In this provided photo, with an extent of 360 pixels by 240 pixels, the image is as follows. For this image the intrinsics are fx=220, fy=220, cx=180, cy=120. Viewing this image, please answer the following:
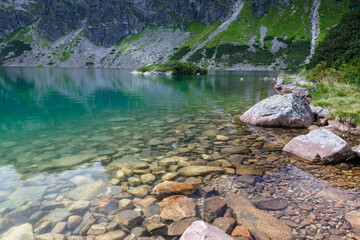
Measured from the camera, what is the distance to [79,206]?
16.2 feet

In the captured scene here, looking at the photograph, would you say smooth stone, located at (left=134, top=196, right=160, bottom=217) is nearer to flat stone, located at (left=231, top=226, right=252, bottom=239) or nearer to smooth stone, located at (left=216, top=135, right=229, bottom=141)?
flat stone, located at (left=231, top=226, right=252, bottom=239)

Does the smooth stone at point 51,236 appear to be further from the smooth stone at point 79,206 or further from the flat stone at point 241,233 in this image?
the flat stone at point 241,233

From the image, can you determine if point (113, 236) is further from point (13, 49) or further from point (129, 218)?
point (13, 49)

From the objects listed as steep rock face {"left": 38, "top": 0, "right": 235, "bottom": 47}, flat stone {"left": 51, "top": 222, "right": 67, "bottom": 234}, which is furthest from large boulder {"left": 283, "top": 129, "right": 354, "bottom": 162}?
steep rock face {"left": 38, "top": 0, "right": 235, "bottom": 47}

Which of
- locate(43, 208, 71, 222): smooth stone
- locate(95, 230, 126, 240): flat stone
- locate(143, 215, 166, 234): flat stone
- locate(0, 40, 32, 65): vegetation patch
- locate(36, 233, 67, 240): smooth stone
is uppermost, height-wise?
locate(0, 40, 32, 65): vegetation patch

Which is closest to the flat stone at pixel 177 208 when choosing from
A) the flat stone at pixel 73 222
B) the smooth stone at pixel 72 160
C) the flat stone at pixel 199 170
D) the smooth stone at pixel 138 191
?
the smooth stone at pixel 138 191

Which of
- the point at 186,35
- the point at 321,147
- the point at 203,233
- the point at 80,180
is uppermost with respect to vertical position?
the point at 186,35

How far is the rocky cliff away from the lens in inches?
5079

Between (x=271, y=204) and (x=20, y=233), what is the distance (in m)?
5.07

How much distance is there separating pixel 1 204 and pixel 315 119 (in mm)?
13882

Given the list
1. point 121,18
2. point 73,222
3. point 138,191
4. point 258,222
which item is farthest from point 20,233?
point 121,18

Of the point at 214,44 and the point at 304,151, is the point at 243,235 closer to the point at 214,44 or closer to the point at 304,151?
the point at 304,151

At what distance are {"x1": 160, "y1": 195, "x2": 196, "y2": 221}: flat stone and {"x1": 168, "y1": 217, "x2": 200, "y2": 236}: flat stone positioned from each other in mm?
110

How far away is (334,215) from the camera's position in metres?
4.50
